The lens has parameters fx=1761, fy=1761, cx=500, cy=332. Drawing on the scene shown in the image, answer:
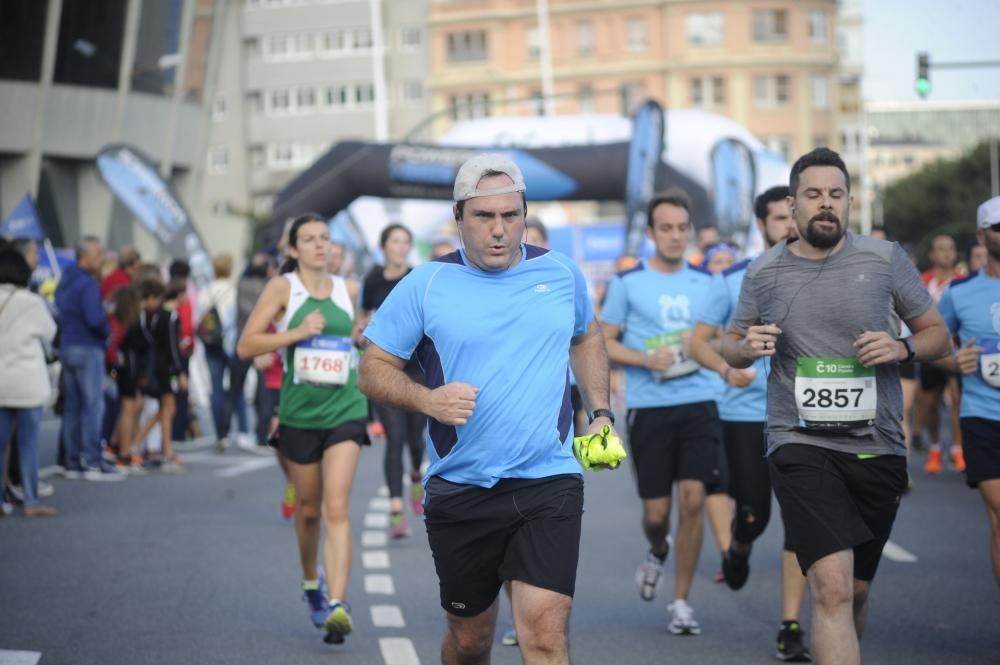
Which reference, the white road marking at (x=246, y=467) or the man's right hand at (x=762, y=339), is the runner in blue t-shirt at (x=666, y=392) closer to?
the man's right hand at (x=762, y=339)

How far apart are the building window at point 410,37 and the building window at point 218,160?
13971 millimetres

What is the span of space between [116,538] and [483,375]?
7876 millimetres

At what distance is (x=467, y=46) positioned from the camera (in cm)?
10244

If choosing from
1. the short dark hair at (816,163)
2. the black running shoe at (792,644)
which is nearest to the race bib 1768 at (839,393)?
the short dark hair at (816,163)

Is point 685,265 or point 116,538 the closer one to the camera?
point 685,265

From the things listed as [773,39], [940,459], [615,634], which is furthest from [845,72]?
[615,634]

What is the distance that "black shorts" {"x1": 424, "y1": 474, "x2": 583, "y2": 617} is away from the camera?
19.0ft

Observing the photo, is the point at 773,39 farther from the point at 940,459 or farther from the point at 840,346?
the point at 840,346

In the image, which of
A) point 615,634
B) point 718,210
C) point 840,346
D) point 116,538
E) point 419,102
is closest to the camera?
point 840,346

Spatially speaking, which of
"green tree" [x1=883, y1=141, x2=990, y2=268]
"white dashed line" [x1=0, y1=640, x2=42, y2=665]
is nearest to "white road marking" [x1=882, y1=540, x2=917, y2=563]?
"white dashed line" [x1=0, y1=640, x2=42, y2=665]

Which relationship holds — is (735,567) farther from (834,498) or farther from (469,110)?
(469,110)

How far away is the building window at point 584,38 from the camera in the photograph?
9975cm

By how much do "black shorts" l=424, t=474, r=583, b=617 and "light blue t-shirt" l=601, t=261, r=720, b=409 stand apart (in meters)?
3.52

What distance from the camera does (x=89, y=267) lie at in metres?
17.6
